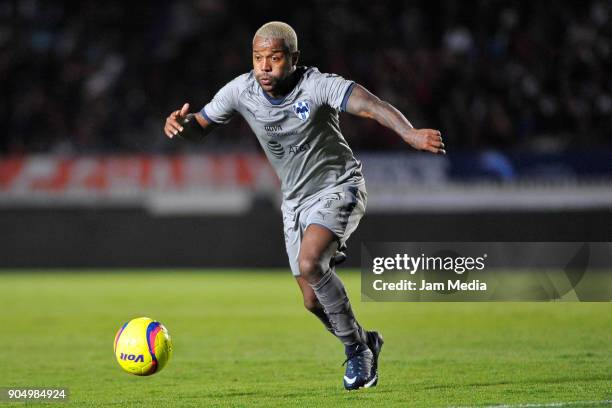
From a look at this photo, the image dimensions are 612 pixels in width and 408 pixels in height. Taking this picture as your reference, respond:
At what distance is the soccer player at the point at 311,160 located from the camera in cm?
664

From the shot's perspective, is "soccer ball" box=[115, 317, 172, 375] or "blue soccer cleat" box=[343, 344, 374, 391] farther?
"soccer ball" box=[115, 317, 172, 375]

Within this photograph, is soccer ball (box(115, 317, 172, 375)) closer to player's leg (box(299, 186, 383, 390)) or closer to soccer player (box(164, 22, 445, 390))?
soccer player (box(164, 22, 445, 390))

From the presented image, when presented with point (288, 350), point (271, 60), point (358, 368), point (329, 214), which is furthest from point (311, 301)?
point (288, 350)

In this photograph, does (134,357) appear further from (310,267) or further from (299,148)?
(299,148)

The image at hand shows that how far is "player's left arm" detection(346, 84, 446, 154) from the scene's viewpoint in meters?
5.90

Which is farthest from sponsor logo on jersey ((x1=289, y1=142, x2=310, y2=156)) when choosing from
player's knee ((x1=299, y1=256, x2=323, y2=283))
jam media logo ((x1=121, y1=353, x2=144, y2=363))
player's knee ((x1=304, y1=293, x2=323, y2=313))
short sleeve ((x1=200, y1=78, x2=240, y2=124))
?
jam media logo ((x1=121, y1=353, x2=144, y2=363))

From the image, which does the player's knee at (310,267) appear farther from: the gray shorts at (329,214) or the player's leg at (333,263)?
the gray shorts at (329,214)

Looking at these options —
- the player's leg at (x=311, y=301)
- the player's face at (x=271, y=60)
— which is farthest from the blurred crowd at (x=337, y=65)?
the player's face at (x=271, y=60)

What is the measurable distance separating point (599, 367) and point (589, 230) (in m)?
9.75

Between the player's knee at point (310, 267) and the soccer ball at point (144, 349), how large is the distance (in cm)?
118

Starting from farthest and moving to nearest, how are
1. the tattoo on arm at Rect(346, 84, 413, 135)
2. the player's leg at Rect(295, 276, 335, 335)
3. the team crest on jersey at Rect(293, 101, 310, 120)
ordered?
1. the player's leg at Rect(295, 276, 335, 335)
2. the team crest on jersey at Rect(293, 101, 310, 120)
3. the tattoo on arm at Rect(346, 84, 413, 135)

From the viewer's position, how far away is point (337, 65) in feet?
65.0

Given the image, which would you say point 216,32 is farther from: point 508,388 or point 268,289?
point 508,388

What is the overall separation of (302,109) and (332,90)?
26cm
